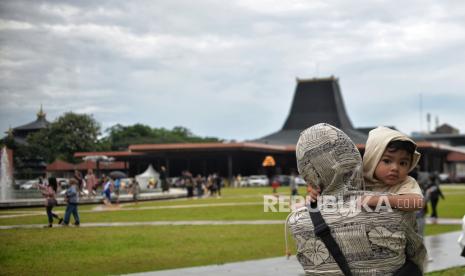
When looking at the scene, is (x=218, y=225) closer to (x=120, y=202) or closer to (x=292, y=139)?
(x=120, y=202)

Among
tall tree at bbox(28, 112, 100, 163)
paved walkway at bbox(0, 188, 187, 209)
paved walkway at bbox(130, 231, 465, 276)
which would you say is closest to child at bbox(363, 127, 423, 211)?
paved walkway at bbox(130, 231, 465, 276)

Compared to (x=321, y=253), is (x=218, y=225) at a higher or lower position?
lower

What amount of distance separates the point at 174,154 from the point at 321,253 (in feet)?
221

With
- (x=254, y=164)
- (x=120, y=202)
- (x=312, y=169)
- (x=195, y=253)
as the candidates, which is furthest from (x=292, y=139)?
(x=312, y=169)

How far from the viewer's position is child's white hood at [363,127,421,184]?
2752mm

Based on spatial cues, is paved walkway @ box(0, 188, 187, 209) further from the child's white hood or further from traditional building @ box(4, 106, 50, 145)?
the child's white hood

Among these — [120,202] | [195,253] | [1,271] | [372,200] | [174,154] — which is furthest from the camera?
[174,154]

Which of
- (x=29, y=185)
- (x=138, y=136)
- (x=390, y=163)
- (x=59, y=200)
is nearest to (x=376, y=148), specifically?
(x=390, y=163)

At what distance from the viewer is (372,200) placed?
8.66 ft

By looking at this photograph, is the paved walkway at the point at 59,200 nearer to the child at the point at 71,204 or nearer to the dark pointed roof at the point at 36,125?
the child at the point at 71,204

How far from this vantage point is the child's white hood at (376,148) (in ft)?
9.03

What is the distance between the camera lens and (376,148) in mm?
2775

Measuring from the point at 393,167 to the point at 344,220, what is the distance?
1.01 ft

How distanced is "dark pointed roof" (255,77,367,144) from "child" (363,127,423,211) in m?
91.2
